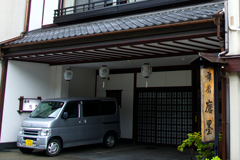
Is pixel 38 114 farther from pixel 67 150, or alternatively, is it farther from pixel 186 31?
pixel 186 31

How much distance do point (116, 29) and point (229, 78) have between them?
3393mm

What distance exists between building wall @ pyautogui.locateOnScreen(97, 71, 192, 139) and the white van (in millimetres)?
1381

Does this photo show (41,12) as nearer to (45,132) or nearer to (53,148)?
(45,132)

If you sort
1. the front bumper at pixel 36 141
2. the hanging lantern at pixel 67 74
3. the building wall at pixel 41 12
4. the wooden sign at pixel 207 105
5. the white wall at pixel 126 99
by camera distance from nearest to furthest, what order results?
the wooden sign at pixel 207 105
the front bumper at pixel 36 141
the hanging lantern at pixel 67 74
the building wall at pixel 41 12
the white wall at pixel 126 99

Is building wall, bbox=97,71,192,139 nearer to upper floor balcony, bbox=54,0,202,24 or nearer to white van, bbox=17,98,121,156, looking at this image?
white van, bbox=17,98,121,156

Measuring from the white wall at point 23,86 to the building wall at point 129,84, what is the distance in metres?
2.46

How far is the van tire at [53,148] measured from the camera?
920 cm

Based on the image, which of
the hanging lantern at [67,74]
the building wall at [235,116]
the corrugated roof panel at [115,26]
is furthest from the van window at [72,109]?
the building wall at [235,116]

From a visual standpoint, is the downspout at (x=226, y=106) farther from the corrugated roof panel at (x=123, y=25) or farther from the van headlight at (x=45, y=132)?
the van headlight at (x=45, y=132)

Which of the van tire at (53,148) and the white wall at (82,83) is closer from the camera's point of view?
the van tire at (53,148)

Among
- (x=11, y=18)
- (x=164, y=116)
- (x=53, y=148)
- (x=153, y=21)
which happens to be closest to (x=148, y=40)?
(x=153, y=21)

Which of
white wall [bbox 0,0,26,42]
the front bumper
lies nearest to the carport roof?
white wall [bbox 0,0,26,42]

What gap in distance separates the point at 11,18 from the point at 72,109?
15.6ft

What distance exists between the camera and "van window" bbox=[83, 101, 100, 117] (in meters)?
10.4
